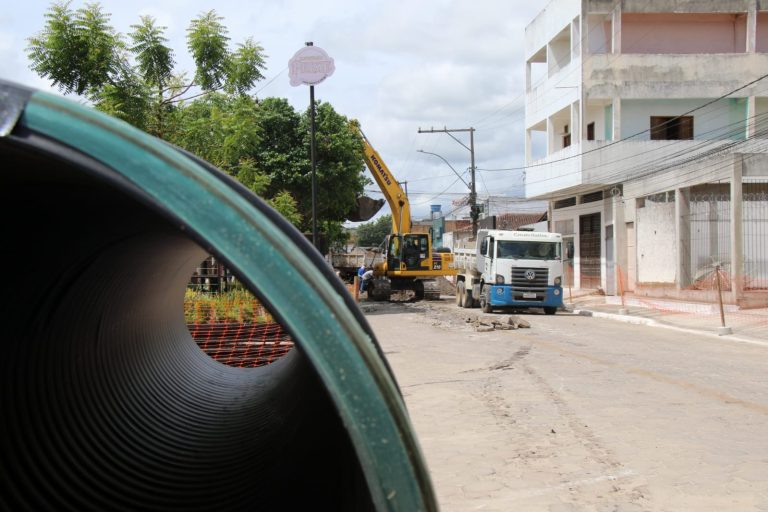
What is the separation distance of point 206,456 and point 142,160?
8.59 feet

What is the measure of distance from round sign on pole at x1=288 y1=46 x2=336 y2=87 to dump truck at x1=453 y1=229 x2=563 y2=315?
38.7 feet

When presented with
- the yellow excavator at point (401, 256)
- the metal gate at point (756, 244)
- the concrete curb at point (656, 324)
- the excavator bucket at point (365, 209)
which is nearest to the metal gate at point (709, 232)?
the metal gate at point (756, 244)

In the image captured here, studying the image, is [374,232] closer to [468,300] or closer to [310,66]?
[468,300]

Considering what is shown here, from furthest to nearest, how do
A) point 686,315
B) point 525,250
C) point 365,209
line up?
1. point 365,209
2. point 525,250
3. point 686,315

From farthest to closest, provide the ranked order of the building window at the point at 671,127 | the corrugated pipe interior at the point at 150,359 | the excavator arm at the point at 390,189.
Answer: the building window at the point at 671,127 < the excavator arm at the point at 390,189 < the corrugated pipe interior at the point at 150,359

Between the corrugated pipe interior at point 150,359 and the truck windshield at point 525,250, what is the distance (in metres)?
17.3

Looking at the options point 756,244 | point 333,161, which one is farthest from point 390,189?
point 756,244

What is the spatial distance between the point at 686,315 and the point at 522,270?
4.71 meters

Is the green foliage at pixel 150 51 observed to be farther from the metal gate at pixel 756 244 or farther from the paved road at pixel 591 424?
the metal gate at pixel 756 244

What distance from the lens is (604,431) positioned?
22.0 ft

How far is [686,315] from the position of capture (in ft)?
66.6

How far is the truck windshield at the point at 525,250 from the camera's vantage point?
2236cm

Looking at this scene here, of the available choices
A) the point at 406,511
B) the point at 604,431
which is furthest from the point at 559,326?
the point at 406,511

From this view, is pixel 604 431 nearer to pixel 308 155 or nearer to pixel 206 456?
pixel 206 456
